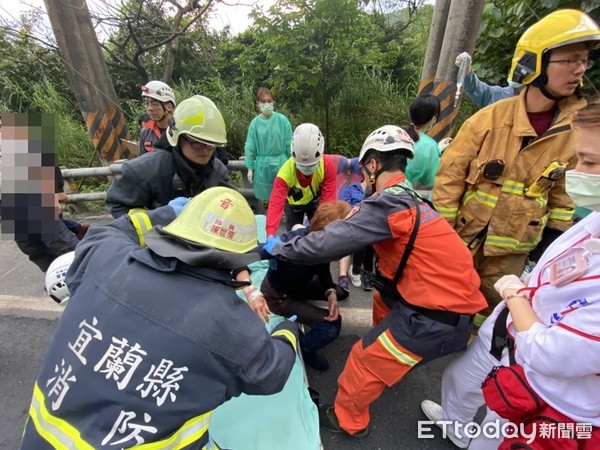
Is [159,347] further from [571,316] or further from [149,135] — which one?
[149,135]

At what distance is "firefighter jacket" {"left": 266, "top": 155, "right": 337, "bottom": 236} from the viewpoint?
9.96 feet

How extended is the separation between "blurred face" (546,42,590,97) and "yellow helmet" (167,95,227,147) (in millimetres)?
2080

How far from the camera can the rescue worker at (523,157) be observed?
1774mm

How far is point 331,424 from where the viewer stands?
82.8 inches

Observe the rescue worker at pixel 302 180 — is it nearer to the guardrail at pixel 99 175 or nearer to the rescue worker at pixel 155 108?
the guardrail at pixel 99 175

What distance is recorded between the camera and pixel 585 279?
1041mm

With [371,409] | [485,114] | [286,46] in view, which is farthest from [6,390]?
[286,46]

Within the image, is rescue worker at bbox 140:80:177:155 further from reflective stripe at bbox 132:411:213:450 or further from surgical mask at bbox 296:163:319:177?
reflective stripe at bbox 132:411:213:450

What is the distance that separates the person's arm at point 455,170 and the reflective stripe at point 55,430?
88.1 inches

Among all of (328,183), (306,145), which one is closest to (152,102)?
(306,145)

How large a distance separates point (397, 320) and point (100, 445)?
1485mm

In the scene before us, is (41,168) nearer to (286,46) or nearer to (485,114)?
(485,114)

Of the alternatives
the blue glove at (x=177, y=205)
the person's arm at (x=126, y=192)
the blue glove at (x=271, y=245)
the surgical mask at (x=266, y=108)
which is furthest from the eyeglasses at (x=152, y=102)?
the blue glove at (x=271, y=245)

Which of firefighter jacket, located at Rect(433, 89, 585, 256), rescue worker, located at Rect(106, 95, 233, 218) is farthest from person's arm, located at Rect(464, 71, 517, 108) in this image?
rescue worker, located at Rect(106, 95, 233, 218)
